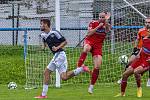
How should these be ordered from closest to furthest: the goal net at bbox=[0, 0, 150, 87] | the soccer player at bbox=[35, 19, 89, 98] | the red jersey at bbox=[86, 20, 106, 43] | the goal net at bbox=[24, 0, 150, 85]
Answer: the soccer player at bbox=[35, 19, 89, 98], the red jersey at bbox=[86, 20, 106, 43], the goal net at bbox=[0, 0, 150, 87], the goal net at bbox=[24, 0, 150, 85]

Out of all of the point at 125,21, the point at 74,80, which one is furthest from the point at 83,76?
the point at 125,21

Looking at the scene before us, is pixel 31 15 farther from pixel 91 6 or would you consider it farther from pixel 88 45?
pixel 88 45

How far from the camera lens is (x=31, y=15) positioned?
77.6ft

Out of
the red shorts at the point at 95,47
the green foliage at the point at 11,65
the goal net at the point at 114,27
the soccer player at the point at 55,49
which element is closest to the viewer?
the soccer player at the point at 55,49

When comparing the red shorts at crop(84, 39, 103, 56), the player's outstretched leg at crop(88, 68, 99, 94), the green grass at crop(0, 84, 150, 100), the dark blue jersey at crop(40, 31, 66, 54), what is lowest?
the green grass at crop(0, 84, 150, 100)

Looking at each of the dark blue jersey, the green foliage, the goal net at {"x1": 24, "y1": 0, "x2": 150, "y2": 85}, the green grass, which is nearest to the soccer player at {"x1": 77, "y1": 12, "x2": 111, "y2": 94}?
the green grass

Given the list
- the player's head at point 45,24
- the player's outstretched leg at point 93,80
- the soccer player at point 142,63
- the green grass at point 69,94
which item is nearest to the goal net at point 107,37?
the green grass at point 69,94

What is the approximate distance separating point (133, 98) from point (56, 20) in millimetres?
4560

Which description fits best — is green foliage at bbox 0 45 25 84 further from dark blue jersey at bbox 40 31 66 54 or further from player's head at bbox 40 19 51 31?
player's head at bbox 40 19 51 31

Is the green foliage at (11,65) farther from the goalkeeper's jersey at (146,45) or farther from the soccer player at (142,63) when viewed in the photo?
the goalkeeper's jersey at (146,45)

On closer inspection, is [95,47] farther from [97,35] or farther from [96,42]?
[97,35]

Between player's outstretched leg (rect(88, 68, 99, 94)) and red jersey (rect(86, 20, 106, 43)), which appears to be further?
red jersey (rect(86, 20, 106, 43))

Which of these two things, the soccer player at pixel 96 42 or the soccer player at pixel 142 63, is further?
the soccer player at pixel 96 42

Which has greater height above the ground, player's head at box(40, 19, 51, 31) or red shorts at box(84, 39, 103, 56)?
player's head at box(40, 19, 51, 31)
